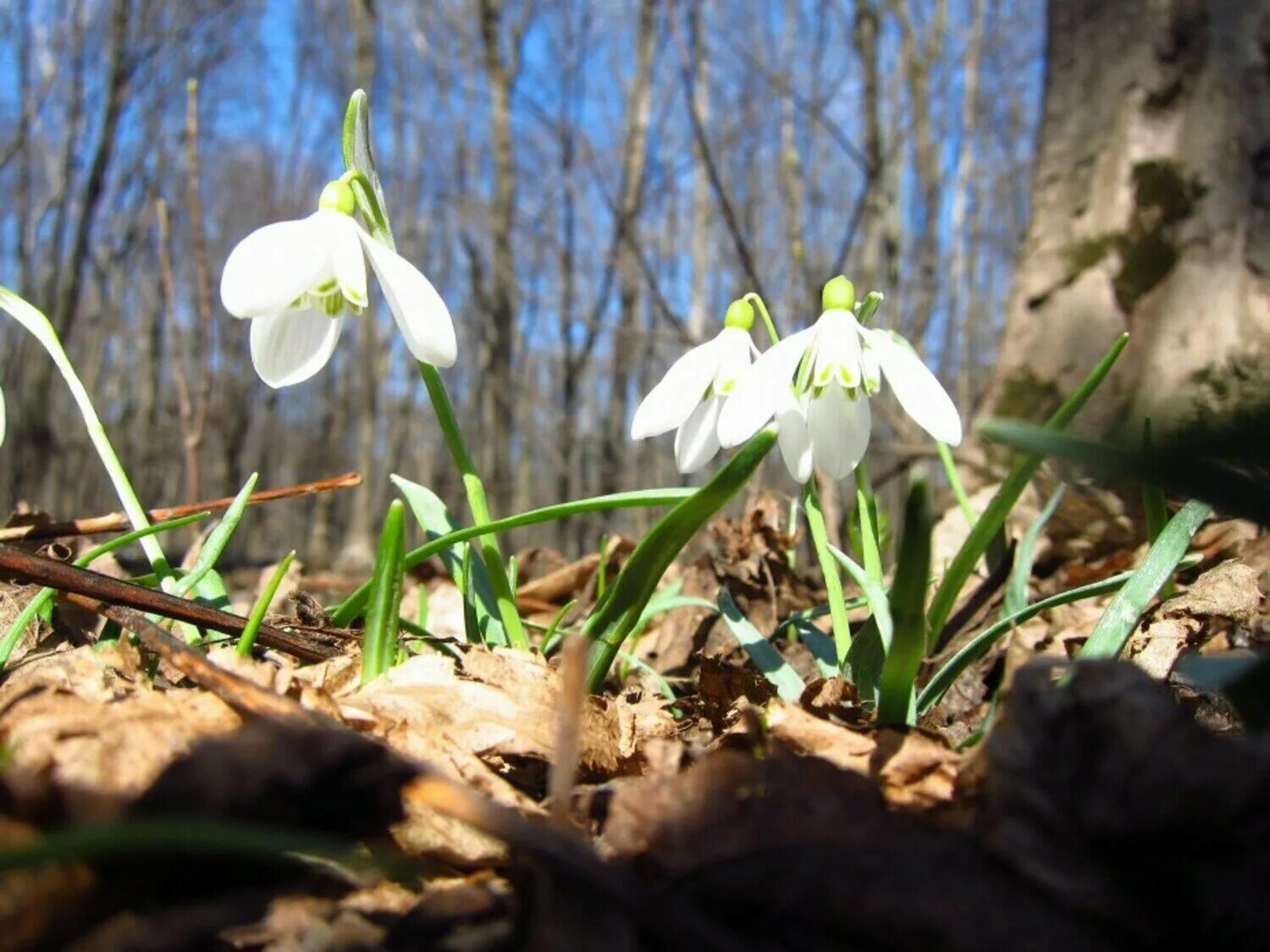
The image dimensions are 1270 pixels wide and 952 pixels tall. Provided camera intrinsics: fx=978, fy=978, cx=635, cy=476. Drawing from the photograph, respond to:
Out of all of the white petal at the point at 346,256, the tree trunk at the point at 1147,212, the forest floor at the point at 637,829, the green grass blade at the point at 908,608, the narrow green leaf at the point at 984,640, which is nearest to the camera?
the forest floor at the point at 637,829

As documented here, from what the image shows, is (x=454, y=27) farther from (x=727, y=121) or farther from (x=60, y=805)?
(x=60, y=805)

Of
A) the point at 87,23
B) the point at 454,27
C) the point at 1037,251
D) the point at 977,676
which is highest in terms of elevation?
the point at 454,27

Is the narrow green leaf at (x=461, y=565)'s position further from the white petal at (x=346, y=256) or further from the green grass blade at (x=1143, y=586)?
the green grass blade at (x=1143, y=586)

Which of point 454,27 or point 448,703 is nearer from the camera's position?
point 448,703

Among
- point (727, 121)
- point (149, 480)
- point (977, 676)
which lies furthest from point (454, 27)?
point (977, 676)

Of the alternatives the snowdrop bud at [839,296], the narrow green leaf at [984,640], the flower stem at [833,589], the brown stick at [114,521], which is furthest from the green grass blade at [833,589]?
the brown stick at [114,521]

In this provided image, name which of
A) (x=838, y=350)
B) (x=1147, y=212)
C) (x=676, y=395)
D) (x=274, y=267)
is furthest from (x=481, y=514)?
(x=1147, y=212)

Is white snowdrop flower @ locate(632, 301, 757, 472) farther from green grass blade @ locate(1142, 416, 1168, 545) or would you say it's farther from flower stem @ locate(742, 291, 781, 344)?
green grass blade @ locate(1142, 416, 1168, 545)
